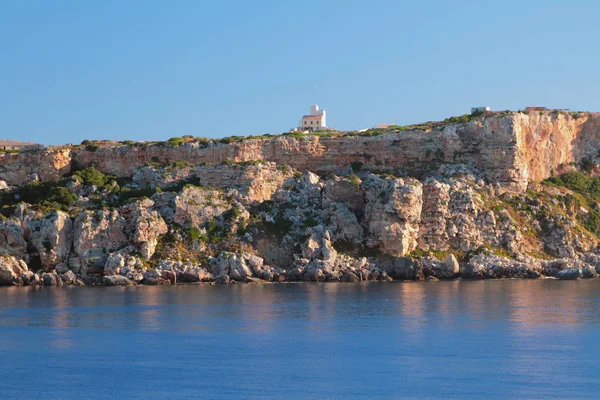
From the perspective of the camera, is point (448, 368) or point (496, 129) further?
point (496, 129)

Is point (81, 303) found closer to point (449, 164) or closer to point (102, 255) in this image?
point (102, 255)

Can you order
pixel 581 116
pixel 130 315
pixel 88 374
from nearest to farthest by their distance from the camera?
pixel 88 374, pixel 130 315, pixel 581 116

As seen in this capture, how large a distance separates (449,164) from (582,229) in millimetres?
9481

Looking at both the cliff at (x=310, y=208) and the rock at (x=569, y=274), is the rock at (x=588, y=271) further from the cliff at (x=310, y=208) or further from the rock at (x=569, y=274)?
the rock at (x=569, y=274)

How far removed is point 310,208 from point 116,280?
512 inches

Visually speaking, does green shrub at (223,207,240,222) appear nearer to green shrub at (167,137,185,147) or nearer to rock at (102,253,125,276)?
rock at (102,253,125,276)

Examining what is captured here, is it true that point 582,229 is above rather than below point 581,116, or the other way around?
below

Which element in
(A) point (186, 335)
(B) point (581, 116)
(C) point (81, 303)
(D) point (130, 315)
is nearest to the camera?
(A) point (186, 335)

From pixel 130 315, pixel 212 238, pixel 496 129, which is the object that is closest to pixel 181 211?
pixel 212 238

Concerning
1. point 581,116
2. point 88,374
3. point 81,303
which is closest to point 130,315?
point 81,303

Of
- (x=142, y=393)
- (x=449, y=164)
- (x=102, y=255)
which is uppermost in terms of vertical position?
(x=449, y=164)

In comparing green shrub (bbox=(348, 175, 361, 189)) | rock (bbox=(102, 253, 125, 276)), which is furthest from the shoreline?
green shrub (bbox=(348, 175, 361, 189))

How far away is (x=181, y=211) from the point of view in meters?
60.6

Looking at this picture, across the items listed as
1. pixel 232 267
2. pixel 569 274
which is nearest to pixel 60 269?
pixel 232 267
